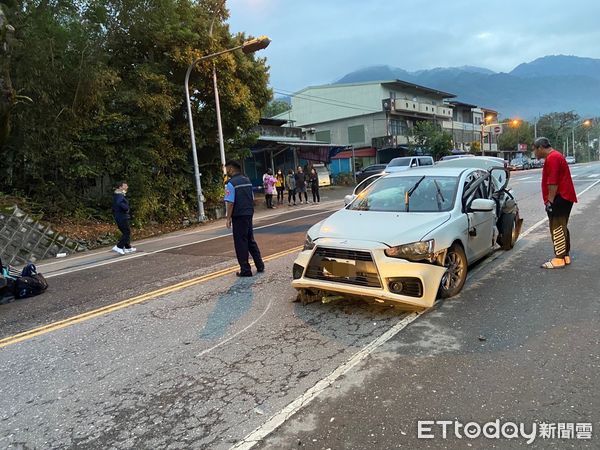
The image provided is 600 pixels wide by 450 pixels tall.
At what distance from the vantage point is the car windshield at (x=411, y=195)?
19.9 feet

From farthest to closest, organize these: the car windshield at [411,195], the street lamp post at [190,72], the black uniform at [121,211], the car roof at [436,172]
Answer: the street lamp post at [190,72], the black uniform at [121,211], the car roof at [436,172], the car windshield at [411,195]

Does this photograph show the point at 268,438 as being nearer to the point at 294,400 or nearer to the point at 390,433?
the point at 294,400

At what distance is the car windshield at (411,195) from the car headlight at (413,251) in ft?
3.63

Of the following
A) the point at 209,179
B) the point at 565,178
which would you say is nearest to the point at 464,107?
the point at 209,179

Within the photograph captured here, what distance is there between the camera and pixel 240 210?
7094 millimetres

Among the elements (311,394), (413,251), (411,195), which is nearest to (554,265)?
(411,195)

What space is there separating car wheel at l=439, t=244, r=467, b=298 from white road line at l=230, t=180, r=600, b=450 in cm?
70

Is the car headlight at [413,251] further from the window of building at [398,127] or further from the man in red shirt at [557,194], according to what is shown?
the window of building at [398,127]

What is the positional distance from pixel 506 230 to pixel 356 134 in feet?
144

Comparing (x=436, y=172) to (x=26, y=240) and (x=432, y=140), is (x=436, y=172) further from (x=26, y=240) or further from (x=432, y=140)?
(x=432, y=140)

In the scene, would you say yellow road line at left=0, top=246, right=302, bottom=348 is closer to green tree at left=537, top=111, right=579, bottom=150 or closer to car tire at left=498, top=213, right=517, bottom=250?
car tire at left=498, top=213, right=517, bottom=250

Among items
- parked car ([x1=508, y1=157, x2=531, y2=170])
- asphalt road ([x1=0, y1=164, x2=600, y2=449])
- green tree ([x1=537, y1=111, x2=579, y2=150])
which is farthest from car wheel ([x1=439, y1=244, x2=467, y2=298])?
green tree ([x1=537, y1=111, x2=579, y2=150])

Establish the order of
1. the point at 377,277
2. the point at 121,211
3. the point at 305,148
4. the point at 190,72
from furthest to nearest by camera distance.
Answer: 1. the point at 305,148
2. the point at 190,72
3. the point at 121,211
4. the point at 377,277

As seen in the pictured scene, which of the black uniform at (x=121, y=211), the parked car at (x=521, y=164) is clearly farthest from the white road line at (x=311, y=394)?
the parked car at (x=521, y=164)
